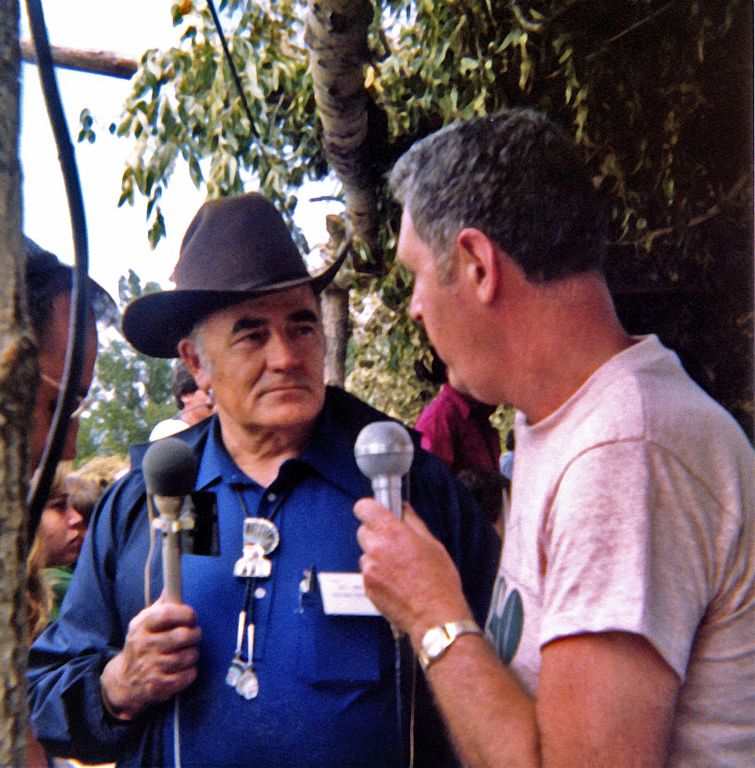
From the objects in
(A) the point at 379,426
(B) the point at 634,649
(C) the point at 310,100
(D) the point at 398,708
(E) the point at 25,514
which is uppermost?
(C) the point at 310,100

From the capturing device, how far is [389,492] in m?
1.18

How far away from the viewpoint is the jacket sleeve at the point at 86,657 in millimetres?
1509

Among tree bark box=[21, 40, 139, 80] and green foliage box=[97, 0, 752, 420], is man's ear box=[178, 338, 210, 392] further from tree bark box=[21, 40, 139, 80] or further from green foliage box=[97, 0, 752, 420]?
green foliage box=[97, 0, 752, 420]

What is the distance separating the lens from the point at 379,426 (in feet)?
4.21

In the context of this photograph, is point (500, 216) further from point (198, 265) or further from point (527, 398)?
point (198, 265)

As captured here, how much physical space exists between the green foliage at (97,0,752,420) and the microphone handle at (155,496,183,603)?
1.40 metres

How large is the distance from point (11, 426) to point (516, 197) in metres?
0.68

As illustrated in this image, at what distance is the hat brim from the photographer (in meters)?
1.73

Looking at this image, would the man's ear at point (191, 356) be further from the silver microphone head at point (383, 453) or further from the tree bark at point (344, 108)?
the tree bark at point (344, 108)

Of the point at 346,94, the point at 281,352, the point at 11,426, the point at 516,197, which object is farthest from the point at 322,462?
the point at 346,94

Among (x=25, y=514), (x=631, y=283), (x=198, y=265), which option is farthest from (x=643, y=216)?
(x=25, y=514)

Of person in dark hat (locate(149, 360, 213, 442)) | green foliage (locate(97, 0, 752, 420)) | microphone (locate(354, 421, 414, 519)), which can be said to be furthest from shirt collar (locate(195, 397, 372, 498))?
green foliage (locate(97, 0, 752, 420))

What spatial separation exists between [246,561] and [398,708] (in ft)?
1.11

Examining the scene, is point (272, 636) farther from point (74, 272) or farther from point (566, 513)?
point (74, 272)
